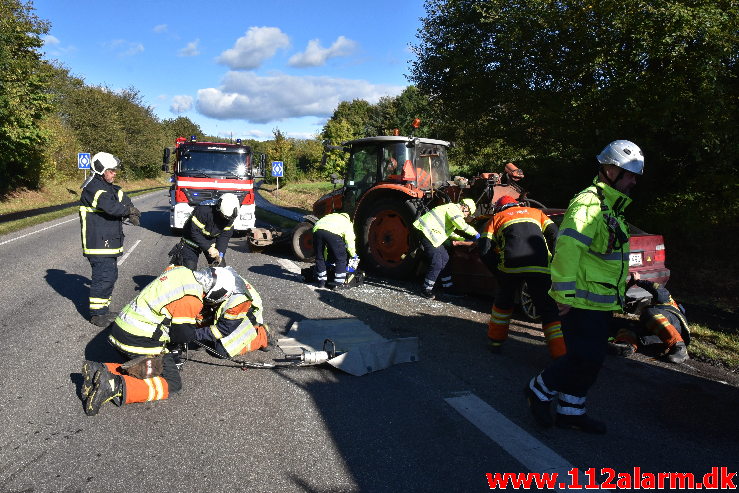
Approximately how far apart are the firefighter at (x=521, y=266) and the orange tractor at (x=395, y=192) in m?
2.43

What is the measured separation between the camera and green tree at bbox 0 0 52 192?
765 inches

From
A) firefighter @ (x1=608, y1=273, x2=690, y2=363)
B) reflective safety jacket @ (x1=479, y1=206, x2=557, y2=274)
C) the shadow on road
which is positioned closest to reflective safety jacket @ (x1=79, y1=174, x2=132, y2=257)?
the shadow on road

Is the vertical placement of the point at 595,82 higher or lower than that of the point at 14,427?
higher

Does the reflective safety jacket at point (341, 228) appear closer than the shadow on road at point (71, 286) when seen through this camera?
No

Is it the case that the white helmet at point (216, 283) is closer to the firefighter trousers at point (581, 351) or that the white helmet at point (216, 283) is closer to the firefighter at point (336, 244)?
the firefighter trousers at point (581, 351)

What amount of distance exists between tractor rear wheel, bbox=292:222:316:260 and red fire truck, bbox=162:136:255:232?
2.57 metres

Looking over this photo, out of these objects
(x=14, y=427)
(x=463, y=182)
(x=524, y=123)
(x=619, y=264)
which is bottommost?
(x=14, y=427)

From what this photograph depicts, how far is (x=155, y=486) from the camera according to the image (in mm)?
2805

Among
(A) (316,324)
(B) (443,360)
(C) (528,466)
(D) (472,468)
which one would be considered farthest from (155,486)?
(A) (316,324)

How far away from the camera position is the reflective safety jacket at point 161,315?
3.95 meters

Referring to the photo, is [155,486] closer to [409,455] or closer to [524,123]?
[409,455]

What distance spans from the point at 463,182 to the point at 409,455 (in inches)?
194

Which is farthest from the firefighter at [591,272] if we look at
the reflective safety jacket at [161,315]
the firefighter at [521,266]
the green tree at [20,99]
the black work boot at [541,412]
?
the green tree at [20,99]

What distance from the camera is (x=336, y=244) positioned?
7.63 metres
